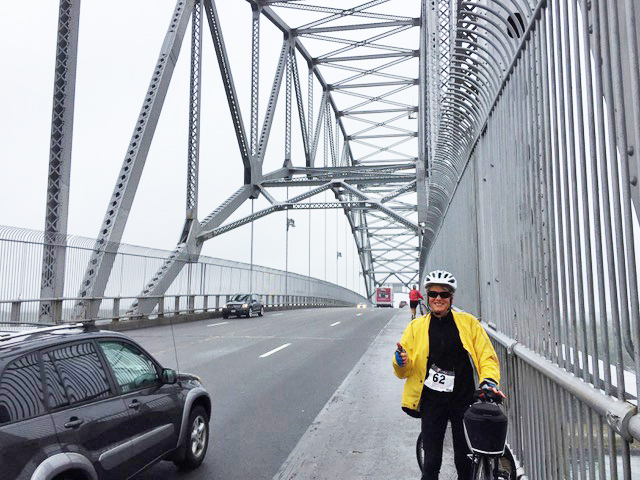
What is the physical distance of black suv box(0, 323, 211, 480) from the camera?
287 cm

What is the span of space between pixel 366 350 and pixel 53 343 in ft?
33.8

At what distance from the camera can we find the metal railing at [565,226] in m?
1.95

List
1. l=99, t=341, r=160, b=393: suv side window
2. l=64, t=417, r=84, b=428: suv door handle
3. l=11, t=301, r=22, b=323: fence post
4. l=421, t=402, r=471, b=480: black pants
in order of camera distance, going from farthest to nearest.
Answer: l=11, t=301, r=22, b=323: fence post → l=99, t=341, r=160, b=393: suv side window → l=421, t=402, r=471, b=480: black pants → l=64, t=417, r=84, b=428: suv door handle

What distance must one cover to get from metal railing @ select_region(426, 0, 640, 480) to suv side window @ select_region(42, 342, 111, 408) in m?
2.82

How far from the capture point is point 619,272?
1940mm

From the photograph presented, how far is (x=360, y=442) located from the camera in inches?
217

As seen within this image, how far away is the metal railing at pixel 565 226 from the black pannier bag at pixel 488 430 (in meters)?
0.31

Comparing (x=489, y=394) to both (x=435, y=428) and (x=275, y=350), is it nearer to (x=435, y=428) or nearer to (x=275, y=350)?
(x=435, y=428)

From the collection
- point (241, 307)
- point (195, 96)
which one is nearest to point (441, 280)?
point (241, 307)

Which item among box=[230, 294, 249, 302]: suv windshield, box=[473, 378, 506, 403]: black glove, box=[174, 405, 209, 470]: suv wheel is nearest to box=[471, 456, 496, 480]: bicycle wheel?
box=[473, 378, 506, 403]: black glove

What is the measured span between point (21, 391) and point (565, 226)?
3057mm

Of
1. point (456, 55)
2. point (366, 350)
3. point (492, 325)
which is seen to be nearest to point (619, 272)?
point (492, 325)

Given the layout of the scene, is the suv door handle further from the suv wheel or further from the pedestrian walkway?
the pedestrian walkway

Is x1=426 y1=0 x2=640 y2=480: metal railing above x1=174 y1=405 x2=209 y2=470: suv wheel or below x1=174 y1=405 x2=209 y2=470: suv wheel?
above
